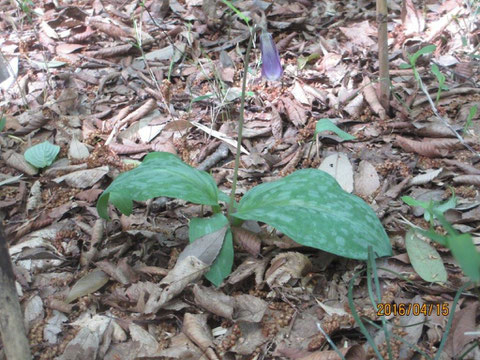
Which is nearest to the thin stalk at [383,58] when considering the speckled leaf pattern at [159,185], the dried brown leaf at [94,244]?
the speckled leaf pattern at [159,185]

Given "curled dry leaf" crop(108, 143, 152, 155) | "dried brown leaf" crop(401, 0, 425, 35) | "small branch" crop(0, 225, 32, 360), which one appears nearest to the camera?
"small branch" crop(0, 225, 32, 360)

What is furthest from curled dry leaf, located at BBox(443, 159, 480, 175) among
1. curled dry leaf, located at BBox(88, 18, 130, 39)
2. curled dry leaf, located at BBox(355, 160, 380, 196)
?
curled dry leaf, located at BBox(88, 18, 130, 39)

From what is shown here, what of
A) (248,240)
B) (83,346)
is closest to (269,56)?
(248,240)

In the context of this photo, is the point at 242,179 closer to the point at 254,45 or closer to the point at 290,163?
the point at 290,163

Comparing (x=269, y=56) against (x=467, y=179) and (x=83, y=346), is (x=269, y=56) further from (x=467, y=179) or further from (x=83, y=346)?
(x=83, y=346)

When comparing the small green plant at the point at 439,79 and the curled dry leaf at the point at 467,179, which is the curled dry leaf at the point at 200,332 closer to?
the curled dry leaf at the point at 467,179

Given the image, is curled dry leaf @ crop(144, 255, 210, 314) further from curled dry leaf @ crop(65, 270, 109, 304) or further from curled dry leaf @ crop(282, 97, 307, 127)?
curled dry leaf @ crop(282, 97, 307, 127)
